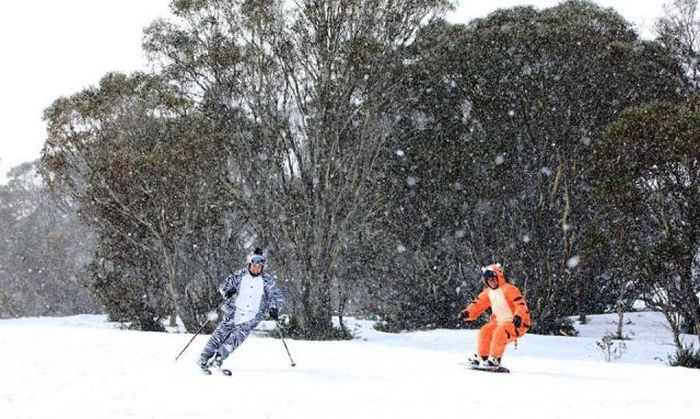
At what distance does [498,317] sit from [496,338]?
1.16 ft

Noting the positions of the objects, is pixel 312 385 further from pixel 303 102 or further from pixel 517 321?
pixel 303 102

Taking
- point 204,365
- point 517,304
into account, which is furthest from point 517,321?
point 204,365

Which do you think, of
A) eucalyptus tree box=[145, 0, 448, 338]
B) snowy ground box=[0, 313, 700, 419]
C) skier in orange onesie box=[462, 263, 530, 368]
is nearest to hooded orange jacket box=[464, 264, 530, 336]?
skier in orange onesie box=[462, 263, 530, 368]

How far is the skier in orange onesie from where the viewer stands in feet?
32.2

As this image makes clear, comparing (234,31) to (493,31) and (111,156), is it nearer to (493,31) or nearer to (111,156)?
(111,156)

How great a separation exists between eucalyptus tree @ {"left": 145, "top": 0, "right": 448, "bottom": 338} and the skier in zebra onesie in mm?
9732

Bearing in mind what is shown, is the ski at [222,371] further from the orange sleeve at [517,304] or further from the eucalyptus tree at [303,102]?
the eucalyptus tree at [303,102]

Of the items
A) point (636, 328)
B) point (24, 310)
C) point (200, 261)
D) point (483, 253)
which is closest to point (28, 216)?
point (24, 310)

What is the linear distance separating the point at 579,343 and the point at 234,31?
42.9 ft

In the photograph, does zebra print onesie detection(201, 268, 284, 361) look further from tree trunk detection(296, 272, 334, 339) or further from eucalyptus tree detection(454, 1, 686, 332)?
eucalyptus tree detection(454, 1, 686, 332)

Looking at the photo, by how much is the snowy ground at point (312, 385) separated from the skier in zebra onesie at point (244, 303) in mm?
486

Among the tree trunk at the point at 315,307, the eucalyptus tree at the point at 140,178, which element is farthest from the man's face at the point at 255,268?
the eucalyptus tree at the point at 140,178

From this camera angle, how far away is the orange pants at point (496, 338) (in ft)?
32.2

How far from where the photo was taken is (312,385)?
7906 millimetres
